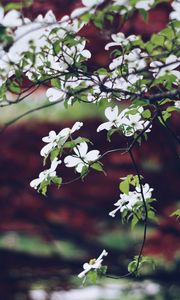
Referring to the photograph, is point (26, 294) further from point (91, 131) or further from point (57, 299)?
point (91, 131)

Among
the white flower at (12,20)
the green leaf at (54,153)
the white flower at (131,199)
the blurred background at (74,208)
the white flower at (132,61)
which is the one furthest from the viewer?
the blurred background at (74,208)

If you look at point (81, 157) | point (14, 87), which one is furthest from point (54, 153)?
point (14, 87)

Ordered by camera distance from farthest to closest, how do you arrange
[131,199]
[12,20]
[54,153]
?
[131,199] < [54,153] < [12,20]

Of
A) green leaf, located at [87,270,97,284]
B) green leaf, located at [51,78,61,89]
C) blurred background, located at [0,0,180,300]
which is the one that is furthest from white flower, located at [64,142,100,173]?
blurred background, located at [0,0,180,300]

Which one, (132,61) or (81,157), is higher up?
(132,61)

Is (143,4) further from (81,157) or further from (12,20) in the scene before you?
(81,157)

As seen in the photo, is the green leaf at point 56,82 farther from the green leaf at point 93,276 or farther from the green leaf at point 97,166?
the green leaf at point 93,276

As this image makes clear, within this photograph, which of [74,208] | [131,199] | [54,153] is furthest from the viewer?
[74,208]

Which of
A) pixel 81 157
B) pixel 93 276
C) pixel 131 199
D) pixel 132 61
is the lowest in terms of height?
pixel 93 276

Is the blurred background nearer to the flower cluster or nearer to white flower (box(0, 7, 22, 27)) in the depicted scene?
the flower cluster

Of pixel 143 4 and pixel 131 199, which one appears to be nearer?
pixel 143 4

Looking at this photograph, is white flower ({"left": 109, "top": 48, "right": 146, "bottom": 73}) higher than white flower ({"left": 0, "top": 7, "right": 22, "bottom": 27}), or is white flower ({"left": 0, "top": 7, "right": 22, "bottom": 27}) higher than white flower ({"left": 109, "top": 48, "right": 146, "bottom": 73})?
white flower ({"left": 0, "top": 7, "right": 22, "bottom": 27})

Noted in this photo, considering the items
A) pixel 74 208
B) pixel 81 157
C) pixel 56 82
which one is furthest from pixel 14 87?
pixel 74 208

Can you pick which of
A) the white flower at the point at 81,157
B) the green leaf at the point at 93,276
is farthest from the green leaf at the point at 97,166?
the green leaf at the point at 93,276
